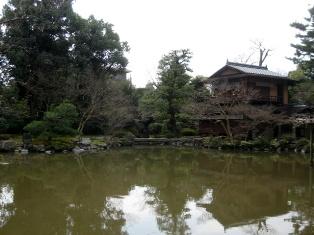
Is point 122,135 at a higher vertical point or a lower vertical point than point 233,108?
lower

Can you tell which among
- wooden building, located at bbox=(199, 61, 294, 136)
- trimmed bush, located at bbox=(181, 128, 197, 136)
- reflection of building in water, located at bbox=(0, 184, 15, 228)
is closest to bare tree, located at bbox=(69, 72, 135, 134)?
trimmed bush, located at bbox=(181, 128, 197, 136)

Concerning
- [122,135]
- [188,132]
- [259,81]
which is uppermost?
[259,81]

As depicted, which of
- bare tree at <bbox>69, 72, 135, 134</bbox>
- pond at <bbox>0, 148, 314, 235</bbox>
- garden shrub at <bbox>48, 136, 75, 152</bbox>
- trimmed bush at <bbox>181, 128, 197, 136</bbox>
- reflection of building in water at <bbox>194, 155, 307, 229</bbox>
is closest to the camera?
pond at <bbox>0, 148, 314, 235</bbox>

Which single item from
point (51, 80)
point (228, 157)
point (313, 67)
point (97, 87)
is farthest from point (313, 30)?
point (51, 80)

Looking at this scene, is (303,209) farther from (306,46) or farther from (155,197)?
(306,46)

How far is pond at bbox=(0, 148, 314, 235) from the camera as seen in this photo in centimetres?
717

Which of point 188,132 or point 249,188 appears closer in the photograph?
point 249,188

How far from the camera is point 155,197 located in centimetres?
995

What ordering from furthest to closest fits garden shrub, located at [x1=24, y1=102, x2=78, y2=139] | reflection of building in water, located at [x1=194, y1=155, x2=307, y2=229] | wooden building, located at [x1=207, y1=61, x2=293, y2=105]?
wooden building, located at [x1=207, y1=61, x2=293, y2=105]
garden shrub, located at [x1=24, y1=102, x2=78, y2=139]
reflection of building in water, located at [x1=194, y1=155, x2=307, y2=229]

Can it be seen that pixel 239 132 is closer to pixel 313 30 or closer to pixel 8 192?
pixel 313 30

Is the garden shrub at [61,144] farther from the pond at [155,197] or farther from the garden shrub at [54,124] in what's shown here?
the pond at [155,197]

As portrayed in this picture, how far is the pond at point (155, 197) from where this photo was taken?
23.5 ft

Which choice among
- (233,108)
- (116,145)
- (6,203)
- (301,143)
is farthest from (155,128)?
(6,203)

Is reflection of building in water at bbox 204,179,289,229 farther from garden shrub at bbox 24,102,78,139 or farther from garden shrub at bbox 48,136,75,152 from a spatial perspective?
garden shrub at bbox 24,102,78,139
